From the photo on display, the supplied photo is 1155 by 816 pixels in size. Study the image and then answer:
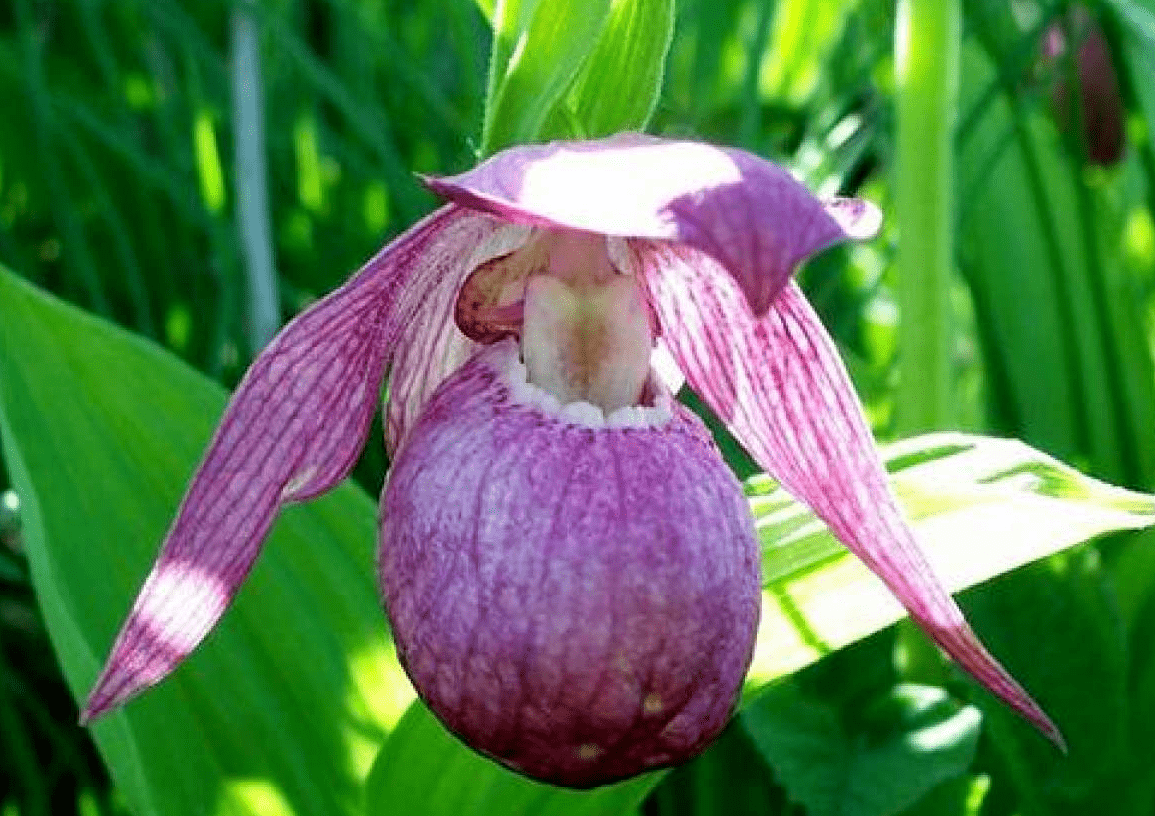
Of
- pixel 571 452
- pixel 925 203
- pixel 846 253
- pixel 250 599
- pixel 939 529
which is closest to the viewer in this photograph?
pixel 571 452

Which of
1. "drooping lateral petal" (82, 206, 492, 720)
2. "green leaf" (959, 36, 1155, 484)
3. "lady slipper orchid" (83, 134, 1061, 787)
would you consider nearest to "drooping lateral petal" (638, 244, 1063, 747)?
"lady slipper orchid" (83, 134, 1061, 787)

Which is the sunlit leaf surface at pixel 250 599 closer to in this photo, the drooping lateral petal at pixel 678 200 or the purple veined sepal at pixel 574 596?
the purple veined sepal at pixel 574 596

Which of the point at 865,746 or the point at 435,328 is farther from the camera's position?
the point at 865,746

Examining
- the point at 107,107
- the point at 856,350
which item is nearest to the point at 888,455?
the point at 856,350

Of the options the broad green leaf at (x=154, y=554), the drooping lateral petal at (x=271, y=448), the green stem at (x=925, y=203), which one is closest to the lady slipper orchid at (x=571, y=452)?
the drooping lateral petal at (x=271, y=448)

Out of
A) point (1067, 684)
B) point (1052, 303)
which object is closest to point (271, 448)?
point (1067, 684)

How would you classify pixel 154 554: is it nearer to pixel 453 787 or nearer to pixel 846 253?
pixel 453 787
